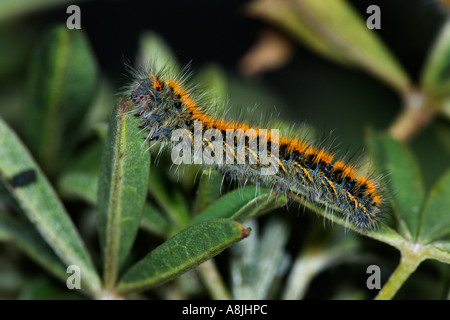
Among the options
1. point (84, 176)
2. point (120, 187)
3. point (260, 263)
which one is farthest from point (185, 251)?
point (84, 176)

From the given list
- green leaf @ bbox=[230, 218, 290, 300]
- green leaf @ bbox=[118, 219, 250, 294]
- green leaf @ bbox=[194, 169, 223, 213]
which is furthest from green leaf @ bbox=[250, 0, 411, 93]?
green leaf @ bbox=[118, 219, 250, 294]

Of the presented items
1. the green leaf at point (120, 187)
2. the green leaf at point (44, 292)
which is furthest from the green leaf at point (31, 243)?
the green leaf at point (120, 187)

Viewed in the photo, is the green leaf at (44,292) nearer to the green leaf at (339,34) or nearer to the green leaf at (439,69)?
the green leaf at (339,34)

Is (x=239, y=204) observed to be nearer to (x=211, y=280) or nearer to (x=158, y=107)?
(x=211, y=280)

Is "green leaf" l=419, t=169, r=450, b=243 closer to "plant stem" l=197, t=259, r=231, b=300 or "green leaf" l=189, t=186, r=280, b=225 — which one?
"green leaf" l=189, t=186, r=280, b=225
